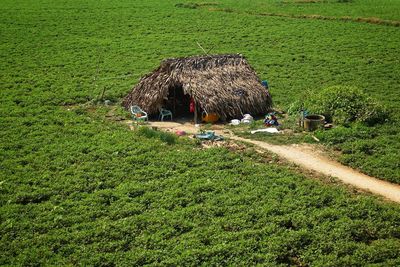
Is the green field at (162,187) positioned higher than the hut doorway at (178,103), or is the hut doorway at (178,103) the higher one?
the hut doorway at (178,103)

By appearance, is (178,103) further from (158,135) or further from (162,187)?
(162,187)

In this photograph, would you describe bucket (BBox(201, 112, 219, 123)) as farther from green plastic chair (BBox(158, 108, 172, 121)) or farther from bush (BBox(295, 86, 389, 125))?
bush (BBox(295, 86, 389, 125))

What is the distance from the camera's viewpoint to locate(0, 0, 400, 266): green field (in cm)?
1180

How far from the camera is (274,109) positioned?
2250 centimetres

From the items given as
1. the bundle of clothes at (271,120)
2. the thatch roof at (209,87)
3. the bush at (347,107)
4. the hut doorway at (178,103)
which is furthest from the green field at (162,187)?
the hut doorway at (178,103)

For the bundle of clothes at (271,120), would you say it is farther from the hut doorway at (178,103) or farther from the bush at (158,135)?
the bush at (158,135)

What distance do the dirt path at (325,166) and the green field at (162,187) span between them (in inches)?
19.3

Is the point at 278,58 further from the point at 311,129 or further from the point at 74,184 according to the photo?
the point at 74,184

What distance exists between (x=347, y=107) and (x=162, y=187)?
9602 mm

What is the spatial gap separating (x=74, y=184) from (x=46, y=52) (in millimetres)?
21900

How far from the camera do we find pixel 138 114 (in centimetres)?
2106

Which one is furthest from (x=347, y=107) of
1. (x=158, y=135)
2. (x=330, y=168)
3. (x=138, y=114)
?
(x=138, y=114)

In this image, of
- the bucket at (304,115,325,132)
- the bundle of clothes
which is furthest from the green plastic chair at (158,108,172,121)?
the bucket at (304,115,325,132)

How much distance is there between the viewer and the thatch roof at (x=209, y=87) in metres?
20.7
